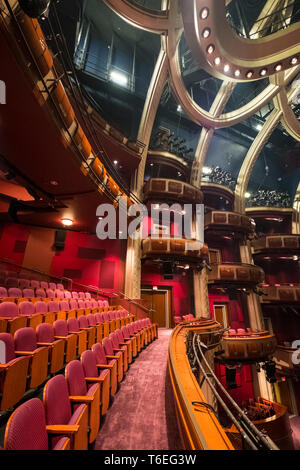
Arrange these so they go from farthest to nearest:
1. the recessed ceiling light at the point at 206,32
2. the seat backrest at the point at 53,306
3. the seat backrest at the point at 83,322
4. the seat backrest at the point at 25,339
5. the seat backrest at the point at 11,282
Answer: the recessed ceiling light at the point at 206,32 → the seat backrest at the point at 11,282 → the seat backrest at the point at 53,306 → the seat backrest at the point at 83,322 → the seat backrest at the point at 25,339

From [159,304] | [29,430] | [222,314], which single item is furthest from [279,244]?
[29,430]

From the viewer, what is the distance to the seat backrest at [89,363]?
170cm

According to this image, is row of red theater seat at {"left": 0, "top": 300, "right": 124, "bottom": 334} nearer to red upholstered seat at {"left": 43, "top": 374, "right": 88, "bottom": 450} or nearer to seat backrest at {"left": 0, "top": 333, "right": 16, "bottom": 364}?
seat backrest at {"left": 0, "top": 333, "right": 16, "bottom": 364}

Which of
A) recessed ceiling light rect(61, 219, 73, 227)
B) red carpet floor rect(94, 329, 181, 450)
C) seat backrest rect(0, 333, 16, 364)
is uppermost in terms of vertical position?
recessed ceiling light rect(61, 219, 73, 227)

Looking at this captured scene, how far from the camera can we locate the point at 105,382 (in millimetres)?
1706

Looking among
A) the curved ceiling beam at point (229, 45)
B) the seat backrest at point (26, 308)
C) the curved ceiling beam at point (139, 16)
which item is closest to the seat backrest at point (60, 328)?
the seat backrest at point (26, 308)

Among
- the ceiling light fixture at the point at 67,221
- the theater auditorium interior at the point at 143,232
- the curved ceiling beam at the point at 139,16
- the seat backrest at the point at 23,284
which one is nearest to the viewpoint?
the theater auditorium interior at the point at 143,232

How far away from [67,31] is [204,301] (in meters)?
10.7

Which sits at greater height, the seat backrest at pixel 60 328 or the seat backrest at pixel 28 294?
the seat backrest at pixel 28 294

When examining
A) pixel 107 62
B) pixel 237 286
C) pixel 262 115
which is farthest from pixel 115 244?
pixel 262 115

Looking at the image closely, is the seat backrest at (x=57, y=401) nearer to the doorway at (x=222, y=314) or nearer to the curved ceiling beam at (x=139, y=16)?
the curved ceiling beam at (x=139, y=16)

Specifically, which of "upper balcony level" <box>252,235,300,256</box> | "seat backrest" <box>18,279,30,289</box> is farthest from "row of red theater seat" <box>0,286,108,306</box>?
"upper balcony level" <box>252,235,300,256</box>

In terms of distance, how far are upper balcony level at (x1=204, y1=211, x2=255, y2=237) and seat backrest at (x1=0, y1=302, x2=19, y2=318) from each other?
826 centimetres

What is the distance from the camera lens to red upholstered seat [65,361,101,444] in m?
1.33
